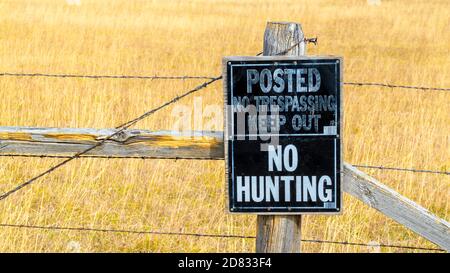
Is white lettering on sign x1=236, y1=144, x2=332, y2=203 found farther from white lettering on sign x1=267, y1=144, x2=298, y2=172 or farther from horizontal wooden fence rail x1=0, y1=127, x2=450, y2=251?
horizontal wooden fence rail x1=0, y1=127, x2=450, y2=251

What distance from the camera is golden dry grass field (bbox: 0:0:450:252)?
17.7 feet

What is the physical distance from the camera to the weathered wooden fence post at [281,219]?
10.9 ft

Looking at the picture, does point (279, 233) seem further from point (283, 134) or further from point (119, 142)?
point (119, 142)

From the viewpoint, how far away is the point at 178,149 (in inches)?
134

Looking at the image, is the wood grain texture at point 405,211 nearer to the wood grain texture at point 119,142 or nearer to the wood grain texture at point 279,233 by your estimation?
the wood grain texture at point 279,233

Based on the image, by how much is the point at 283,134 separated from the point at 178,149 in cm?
46

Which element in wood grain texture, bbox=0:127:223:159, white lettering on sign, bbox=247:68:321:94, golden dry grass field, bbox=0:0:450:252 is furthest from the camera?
golden dry grass field, bbox=0:0:450:252

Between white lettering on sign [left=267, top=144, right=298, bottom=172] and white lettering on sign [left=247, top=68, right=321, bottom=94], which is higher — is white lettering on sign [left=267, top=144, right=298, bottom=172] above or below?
below

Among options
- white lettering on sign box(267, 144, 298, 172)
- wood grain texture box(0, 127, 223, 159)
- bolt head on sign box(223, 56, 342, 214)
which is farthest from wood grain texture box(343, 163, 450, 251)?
wood grain texture box(0, 127, 223, 159)

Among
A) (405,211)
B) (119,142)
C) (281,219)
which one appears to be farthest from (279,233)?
(119,142)

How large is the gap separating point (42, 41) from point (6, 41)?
0.64m

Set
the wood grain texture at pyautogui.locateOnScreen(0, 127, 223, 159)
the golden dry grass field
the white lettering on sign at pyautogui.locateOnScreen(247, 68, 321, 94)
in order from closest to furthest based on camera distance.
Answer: the white lettering on sign at pyautogui.locateOnScreen(247, 68, 321, 94) < the wood grain texture at pyautogui.locateOnScreen(0, 127, 223, 159) < the golden dry grass field

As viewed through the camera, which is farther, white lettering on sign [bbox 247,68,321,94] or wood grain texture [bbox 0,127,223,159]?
wood grain texture [bbox 0,127,223,159]

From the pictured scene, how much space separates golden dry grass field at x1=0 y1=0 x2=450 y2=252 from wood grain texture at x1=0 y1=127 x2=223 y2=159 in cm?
162
